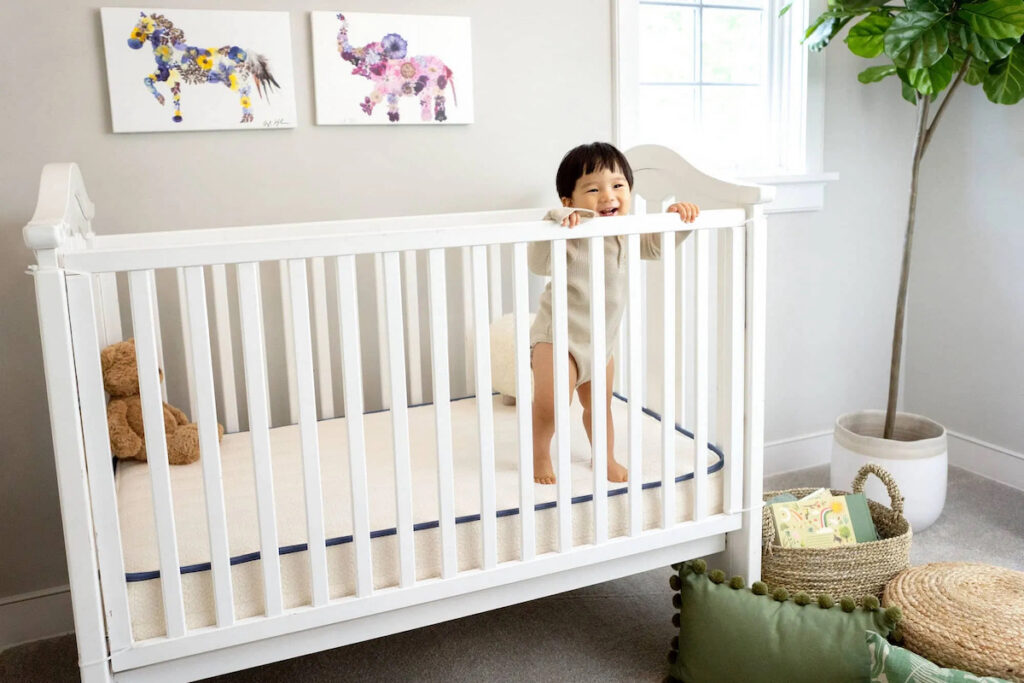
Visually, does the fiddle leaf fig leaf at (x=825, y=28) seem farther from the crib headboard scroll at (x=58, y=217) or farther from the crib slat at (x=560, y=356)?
the crib headboard scroll at (x=58, y=217)

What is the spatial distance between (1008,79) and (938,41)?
258mm

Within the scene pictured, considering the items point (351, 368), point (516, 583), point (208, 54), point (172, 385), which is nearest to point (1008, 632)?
point (516, 583)

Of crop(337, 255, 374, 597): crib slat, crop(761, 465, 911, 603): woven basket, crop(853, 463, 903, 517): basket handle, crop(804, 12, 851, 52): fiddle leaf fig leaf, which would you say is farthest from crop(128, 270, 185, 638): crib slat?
crop(804, 12, 851, 52): fiddle leaf fig leaf

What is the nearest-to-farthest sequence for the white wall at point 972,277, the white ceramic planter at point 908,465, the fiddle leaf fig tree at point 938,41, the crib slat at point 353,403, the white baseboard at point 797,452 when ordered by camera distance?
1. the crib slat at point 353,403
2. the fiddle leaf fig tree at point 938,41
3. the white ceramic planter at point 908,465
4. the white wall at point 972,277
5. the white baseboard at point 797,452

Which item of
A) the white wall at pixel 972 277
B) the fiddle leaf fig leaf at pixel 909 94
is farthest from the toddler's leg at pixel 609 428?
the white wall at pixel 972 277

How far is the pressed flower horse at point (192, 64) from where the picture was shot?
6.30 feet

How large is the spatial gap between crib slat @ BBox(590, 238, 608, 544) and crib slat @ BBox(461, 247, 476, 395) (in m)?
0.57

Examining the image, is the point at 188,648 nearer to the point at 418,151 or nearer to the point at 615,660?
the point at 615,660

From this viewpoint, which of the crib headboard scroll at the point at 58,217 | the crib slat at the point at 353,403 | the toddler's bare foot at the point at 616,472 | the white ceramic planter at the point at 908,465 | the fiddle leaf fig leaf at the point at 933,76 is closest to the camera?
the crib headboard scroll at the point at 58,217

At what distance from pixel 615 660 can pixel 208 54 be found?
1567 millimetres

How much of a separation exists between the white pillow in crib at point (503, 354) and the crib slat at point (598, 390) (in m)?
0.47

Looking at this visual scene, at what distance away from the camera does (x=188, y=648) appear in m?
1.37

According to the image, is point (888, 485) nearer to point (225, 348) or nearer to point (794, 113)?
point (794, 113)

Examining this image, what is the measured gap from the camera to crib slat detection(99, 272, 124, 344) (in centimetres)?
184
